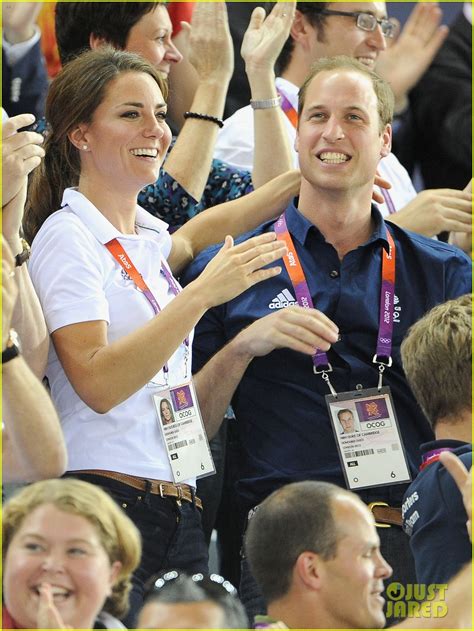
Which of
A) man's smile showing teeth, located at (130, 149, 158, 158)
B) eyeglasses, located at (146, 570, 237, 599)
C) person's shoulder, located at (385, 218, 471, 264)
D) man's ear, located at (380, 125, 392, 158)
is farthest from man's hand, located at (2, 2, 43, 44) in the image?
eyeglasses, located at (146, 570, 237, 599)

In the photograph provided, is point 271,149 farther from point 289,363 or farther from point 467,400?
point 467,400

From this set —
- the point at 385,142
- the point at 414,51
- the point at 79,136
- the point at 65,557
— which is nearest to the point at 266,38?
the point at 385,142

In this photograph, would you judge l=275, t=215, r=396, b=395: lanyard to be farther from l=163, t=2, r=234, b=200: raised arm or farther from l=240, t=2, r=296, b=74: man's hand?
l=240, t=2, r=296, b=74: man's hand

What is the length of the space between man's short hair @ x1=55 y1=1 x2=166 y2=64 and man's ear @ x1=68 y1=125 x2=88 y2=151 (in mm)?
537

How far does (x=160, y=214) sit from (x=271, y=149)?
1.25 feet

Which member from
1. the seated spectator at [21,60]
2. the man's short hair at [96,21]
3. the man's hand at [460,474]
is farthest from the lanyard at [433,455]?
the seated spectator at [21,60]

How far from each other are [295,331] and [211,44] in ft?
3.83

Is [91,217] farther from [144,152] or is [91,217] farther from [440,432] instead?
[440,432]

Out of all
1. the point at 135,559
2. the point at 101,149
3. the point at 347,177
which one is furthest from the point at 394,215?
the point at 135,559

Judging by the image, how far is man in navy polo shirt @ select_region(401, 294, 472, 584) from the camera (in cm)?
294

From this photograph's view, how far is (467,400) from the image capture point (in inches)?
124

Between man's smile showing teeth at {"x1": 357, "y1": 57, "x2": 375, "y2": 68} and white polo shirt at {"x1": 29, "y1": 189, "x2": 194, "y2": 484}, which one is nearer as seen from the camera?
white polo shirt at {"x1": 29, "y1": 189, "x2": 194, "y2": 484}

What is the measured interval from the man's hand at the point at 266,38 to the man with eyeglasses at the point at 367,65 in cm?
12

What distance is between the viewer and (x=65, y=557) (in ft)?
8.54
